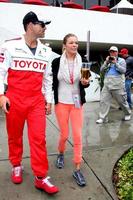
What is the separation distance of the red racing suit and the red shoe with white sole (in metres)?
0.10

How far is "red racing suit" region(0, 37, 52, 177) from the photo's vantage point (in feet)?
11.6

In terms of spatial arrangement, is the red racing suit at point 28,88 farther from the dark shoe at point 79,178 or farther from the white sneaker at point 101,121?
the white sneaker at point 101,121

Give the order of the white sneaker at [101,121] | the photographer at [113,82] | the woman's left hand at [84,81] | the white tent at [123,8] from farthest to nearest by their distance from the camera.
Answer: the white tent at [123,8]
the white sneaker at [101,121]
the photographer at [113,82]
the woman's left hand at [84,81]

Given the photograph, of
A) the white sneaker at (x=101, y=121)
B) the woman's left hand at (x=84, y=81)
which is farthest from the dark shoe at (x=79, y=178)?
the white sneaker at (x=101, y=121)

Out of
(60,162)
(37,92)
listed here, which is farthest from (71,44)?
(60,162)

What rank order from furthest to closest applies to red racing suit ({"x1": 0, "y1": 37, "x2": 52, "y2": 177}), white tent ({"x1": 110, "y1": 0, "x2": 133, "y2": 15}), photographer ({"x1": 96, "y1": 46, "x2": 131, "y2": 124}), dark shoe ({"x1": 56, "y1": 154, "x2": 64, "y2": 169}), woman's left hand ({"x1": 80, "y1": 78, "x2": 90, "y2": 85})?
white tent ({"x1": 110, "y1": 0, "x2": 133, "y2": 15}) → photographer ({"x1": 96, "y1": 46, "x2": 131, "y2": 124}) → dark shoe ({"x1": 56, "y1": 154, "x2": 64, "y2": 169}) → woman's left hand ({"x1": 80, "y1": 78, "x2": 90, "y2": 85}) → red racing suit ({"x1": 0, "y1": 37, "x2": 52, "y2": 177})

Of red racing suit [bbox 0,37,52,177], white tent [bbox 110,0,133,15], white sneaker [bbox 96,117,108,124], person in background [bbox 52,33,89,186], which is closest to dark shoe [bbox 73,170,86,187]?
person in background [bbox 52,33,89,186]

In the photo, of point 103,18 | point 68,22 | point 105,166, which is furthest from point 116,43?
point 105,166

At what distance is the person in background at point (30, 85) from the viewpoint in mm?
3549

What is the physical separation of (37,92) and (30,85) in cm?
12

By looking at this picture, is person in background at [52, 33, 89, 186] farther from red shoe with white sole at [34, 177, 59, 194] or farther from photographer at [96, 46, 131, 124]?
photographer at [96, 46, 131, 124]

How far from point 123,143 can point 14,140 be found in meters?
2.20

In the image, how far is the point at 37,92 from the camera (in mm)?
3648

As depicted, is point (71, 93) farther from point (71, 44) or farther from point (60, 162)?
point (60, 162)
